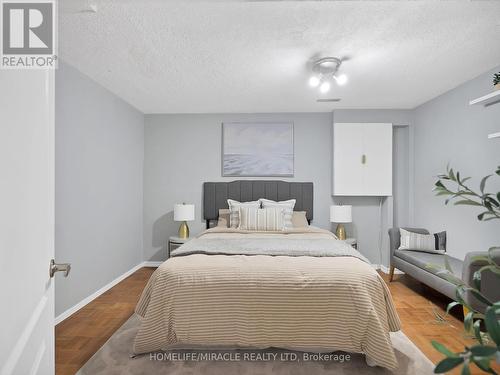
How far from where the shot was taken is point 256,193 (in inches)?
177

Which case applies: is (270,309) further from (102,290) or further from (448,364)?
(102,290)

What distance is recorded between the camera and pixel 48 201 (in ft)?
3.28

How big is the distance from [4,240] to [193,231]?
12.9 feet

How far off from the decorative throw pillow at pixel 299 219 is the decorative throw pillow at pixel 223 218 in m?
0.94

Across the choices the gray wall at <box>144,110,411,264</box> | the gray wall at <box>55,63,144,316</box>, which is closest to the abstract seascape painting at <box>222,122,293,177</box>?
the gray wall at <box>144,110,411,264</box>

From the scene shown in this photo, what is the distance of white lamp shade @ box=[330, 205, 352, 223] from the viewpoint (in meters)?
4.13

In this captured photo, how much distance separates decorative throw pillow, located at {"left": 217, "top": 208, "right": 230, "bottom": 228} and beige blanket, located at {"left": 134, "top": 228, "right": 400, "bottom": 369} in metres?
1.96

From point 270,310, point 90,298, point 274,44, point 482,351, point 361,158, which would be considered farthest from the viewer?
point 361,158

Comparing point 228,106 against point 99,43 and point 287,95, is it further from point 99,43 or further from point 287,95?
point 99,43

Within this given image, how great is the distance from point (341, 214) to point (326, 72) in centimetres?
205

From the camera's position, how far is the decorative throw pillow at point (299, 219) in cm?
403

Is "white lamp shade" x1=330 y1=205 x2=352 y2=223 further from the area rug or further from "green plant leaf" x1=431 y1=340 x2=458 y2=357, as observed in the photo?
"green plant leaf" x1=431 y1=340 x2=458 y2=357

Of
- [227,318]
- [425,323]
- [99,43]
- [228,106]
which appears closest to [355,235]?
[425,323]

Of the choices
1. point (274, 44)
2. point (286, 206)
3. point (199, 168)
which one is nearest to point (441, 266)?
point (286, 206)
